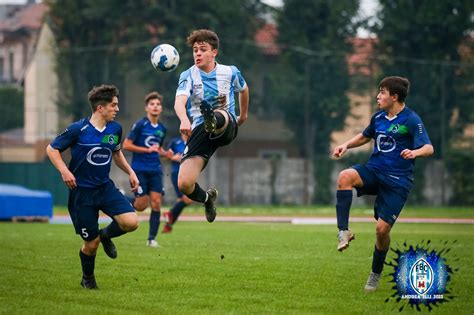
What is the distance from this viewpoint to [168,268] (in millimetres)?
11109

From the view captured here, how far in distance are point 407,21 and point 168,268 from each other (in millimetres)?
26039

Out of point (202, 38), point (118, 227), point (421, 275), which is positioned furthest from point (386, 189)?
point (118, 227)

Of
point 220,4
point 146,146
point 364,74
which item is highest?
point 220,4

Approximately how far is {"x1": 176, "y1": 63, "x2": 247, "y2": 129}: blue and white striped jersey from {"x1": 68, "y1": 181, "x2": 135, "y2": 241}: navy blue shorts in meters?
1.20

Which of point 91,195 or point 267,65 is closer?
point 91,195

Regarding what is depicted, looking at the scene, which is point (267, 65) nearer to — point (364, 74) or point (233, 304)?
point (364, 74)

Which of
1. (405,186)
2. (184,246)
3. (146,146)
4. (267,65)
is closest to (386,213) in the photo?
(405,186)

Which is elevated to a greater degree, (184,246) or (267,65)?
(267,65)

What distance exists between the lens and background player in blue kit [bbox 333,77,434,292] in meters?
9.47

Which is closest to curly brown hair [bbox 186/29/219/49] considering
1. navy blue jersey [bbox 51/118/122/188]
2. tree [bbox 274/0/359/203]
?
navy blue jersey [bbox 51/118/122/188]

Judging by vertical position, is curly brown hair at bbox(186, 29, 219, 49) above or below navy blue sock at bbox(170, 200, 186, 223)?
above

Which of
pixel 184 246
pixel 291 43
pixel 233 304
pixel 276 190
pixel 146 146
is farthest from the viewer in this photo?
pixel 291 43

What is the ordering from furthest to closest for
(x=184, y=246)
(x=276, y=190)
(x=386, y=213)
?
(x=276, y=190), (x=184, y=246), (x=386, y=213)

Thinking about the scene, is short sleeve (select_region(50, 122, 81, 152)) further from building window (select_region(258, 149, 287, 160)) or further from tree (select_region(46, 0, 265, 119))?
tree (select_region(46, 0, 265, 119))
